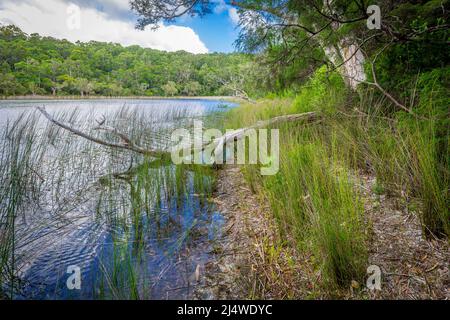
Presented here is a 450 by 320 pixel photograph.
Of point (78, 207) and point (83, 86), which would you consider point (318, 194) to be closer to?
point (78, 207)

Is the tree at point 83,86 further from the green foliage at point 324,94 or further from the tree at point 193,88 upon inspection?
the green foliage at point 324,94

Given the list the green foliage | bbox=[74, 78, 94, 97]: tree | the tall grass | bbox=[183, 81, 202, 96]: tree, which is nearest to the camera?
the tall grass

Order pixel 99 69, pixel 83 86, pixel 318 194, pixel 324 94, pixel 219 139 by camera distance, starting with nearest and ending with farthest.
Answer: pixel 318 194, pixel 219 139, pixel 324 94, pixel 83 86, pixel 99 69

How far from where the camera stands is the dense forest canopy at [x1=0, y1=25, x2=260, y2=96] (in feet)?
101

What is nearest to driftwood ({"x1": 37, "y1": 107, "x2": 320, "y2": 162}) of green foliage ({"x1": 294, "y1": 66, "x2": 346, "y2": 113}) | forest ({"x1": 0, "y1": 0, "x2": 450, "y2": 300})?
forest ({"x1": 0, "y1": 0, "x2": 450, "y2": 300})

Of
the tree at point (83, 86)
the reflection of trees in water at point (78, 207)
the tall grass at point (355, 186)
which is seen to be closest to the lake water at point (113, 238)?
the reflection of trees in water at point (78, 207)

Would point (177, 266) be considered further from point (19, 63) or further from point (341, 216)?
point (19, 63)

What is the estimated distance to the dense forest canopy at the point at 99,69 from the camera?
101ft

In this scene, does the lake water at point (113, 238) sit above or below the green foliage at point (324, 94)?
below

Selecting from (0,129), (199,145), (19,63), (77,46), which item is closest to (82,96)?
(19,63)

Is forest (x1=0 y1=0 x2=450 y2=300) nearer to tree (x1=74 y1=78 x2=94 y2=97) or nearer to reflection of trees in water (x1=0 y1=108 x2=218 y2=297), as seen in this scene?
reflection of trees in water (x1=0 y1=108 x2=218 y2=297)

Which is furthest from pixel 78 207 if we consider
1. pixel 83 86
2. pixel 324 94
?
pixel 83 86

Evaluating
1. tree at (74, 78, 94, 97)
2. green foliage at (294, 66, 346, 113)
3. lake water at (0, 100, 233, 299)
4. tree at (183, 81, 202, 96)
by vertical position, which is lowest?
lake water at (0, 100, 233, 299)

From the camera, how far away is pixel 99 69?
42.2 meters
